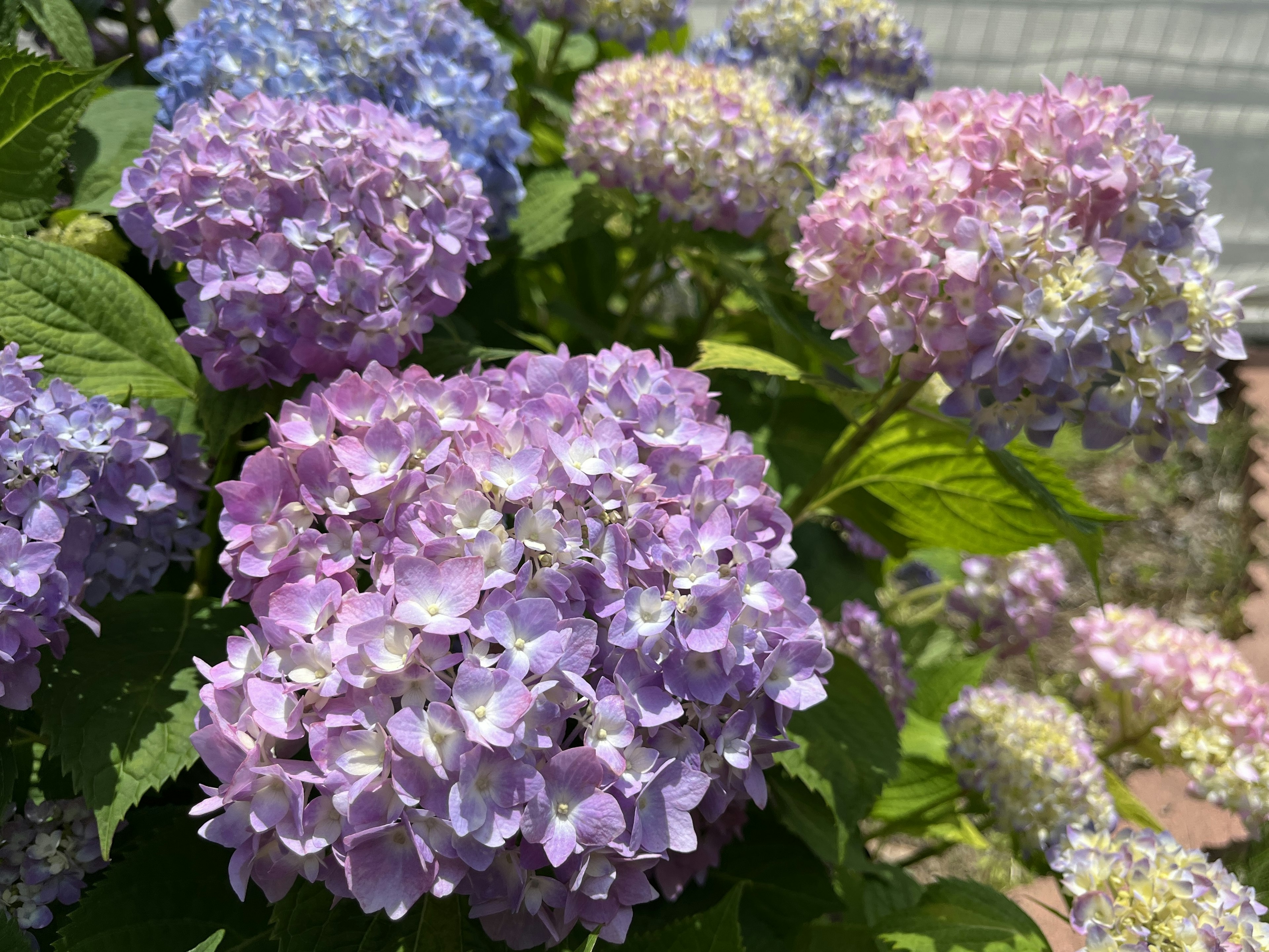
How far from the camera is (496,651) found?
2.23 feet

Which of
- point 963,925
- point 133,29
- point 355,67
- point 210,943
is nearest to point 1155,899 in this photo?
point 963,925

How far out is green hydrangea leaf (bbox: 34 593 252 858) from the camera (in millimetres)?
826

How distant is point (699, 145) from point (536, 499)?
722 mm

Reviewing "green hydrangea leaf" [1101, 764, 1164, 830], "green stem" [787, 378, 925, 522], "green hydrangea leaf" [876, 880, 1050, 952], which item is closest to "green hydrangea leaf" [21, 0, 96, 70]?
"green stem" [787, 378, 925, 522]

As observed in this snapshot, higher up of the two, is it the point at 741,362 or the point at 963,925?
the point at 741,362

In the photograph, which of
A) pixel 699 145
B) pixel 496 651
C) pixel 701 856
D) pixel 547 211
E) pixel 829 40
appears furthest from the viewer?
pixel 829 40

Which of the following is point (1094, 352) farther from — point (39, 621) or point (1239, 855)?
point (39, 621)

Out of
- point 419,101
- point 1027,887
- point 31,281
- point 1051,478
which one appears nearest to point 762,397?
point 1051,478

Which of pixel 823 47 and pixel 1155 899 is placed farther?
pixel 823 47

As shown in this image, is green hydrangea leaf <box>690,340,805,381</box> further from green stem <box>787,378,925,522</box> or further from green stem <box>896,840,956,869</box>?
green stem <box>896,840,956,869</box>

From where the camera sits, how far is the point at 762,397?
59.9 inches

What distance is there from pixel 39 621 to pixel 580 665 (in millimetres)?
427

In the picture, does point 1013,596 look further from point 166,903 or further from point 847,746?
point 166,903

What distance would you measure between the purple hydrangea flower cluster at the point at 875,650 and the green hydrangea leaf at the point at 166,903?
830mm
